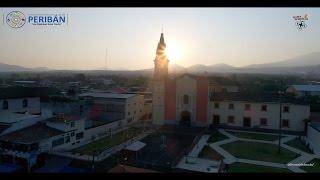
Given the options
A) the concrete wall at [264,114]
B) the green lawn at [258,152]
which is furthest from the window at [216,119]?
the green lawn at [258,152]

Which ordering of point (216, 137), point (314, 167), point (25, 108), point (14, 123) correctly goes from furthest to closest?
point (25, 108)
point (216, 137)
point (14, 123)
point (314, 167)

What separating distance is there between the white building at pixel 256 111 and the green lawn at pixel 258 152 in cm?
226

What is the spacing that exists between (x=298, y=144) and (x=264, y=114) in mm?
2155

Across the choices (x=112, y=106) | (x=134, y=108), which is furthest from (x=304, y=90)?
(x=112, y=106)

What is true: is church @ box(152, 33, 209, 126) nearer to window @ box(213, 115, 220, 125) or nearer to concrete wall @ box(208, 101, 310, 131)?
window @ box(213, 115, 220, 125)

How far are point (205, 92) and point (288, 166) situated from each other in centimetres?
529

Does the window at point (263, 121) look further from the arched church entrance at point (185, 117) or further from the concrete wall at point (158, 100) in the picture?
the concrete wall at point (158, 100)

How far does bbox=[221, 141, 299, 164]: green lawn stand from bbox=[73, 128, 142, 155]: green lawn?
3010mm

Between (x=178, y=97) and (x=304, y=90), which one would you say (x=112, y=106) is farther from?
(x=304, y=90)

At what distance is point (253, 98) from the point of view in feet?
35.8

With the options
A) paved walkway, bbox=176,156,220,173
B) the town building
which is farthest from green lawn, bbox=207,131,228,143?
paved walkway, bbox=176,156,220,173

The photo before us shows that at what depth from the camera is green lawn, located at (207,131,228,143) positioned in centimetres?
923
